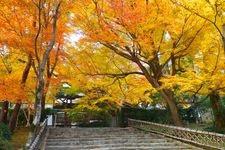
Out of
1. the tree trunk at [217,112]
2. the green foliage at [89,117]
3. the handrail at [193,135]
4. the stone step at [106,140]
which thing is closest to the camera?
the handrail at [193,135]

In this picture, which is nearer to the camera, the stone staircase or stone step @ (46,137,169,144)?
the stone staircase

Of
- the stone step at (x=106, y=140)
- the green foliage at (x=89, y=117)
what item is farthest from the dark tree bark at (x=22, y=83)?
the green foliage at (x=89, y=117)

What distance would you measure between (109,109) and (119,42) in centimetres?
1102

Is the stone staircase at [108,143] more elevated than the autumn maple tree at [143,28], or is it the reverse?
the autumn maple tree at [143,28]

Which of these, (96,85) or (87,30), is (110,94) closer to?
(96,85)

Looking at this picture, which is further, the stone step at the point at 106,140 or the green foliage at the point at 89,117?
the green foliage at the point at 89,117

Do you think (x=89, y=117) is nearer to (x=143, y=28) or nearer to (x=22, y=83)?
(x=22, y=83)

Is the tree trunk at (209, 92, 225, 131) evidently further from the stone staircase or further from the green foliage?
the green foliage

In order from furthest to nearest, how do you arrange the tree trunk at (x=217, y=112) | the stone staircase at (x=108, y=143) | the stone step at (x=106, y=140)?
1. the tree trunk at (x=217, y=112)
2. the stone step at (x=106, y=140)
3. the stone staircase at (x=108, y=143)

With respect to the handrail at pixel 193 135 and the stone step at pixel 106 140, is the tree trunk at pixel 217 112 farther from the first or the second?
the stone step at pixel 106 140

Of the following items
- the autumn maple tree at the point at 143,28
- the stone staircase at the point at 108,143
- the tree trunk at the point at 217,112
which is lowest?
the stone staircase at the point at 108,143

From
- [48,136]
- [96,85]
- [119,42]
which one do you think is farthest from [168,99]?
[48,136]

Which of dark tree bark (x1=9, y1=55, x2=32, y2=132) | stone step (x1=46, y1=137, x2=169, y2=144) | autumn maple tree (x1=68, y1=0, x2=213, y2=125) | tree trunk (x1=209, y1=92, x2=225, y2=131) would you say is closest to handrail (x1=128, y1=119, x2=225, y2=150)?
stone step (x1=46, y1=137, x2=169, y2=144)

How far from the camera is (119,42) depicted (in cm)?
1432
